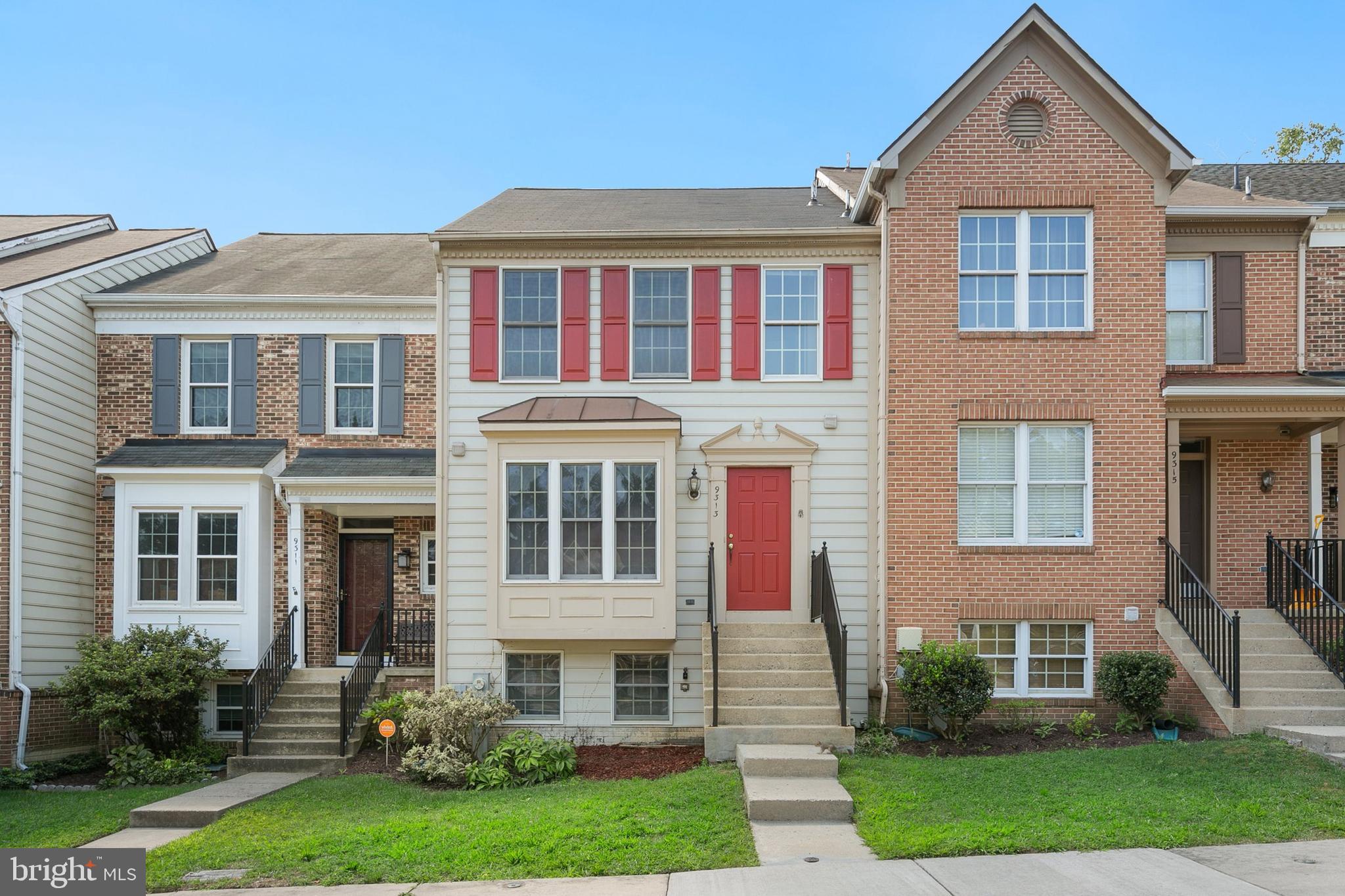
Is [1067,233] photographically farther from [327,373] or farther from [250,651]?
[250,651]

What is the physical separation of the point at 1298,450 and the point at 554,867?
11.8m

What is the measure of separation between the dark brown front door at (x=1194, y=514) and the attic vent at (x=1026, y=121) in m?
5.05

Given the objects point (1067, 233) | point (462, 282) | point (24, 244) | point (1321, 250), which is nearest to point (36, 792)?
point (462, 282)

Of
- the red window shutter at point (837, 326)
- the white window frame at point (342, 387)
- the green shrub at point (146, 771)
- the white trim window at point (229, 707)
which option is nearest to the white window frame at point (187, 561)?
the white trim window at point (229, 707)

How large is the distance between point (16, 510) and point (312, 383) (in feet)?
14.0

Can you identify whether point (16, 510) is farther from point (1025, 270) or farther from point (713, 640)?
point (1025, 270)

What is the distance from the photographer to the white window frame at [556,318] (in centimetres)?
1460

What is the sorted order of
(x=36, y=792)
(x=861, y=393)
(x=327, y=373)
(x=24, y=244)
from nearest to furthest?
(x=36, y=792) < (x=861, y=393) < (x=327, y=373) < (x=24, y=244)

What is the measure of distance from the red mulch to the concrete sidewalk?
389 centimetres

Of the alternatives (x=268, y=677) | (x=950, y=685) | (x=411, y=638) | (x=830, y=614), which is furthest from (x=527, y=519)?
(x=950, y=685)

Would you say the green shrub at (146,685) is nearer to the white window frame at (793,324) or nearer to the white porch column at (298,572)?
the white porch column at (298,572)

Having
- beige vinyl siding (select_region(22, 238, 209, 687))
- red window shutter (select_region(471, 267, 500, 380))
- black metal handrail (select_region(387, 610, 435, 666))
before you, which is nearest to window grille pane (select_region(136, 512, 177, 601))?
beige vinyl siding (select_region(22, 238, 209, 687))

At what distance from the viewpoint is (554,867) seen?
8477mm

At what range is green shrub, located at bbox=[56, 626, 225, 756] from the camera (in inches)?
552
